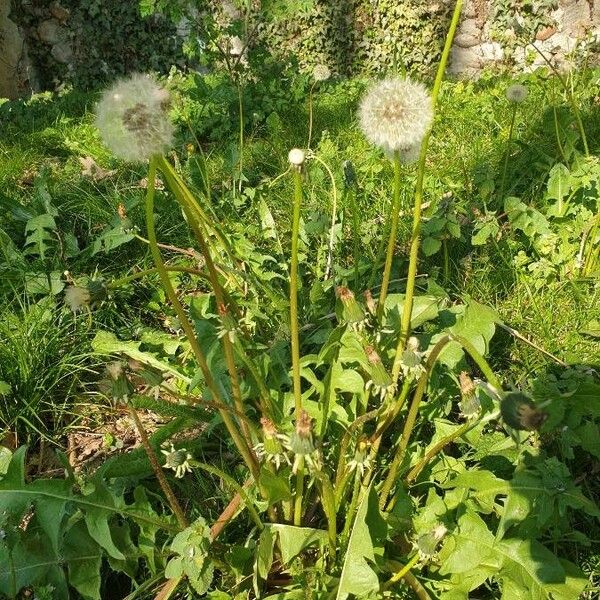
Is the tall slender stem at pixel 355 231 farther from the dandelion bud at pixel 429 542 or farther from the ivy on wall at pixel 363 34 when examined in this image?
the ivy on wall at pixel 363 34

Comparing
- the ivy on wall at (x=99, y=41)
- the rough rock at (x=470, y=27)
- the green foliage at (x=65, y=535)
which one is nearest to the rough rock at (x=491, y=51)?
the rough rock at (x=470, y=27)

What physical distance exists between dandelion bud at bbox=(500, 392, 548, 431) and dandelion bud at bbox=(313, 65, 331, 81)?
4491 mm

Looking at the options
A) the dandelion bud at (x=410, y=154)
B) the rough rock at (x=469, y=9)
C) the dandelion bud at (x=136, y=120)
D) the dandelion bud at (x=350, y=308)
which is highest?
the dandelion bud at (x=136, y=120)

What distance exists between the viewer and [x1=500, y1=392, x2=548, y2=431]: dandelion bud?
0.99 metres

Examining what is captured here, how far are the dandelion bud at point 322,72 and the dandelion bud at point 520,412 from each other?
4.49 meters

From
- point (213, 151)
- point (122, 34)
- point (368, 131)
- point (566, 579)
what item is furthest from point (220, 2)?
point (566, 579)

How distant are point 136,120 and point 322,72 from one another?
4.60 m

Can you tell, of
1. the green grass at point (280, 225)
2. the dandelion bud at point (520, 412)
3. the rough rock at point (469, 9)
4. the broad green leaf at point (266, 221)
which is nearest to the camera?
the dandelion bud at point (520, 412)

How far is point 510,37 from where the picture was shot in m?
5.18

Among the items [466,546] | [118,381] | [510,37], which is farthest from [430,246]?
[510,37]

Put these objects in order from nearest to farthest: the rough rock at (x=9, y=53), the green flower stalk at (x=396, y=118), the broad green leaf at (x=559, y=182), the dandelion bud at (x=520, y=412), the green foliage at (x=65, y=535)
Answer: the dandelion bud at (x=520, y=412) → the green flower stalk at (x=396, y=118) → the green foliage at (x=65, y=535) → the broad green leaf at (x=559, y=182) → the rough rock at (x=9, y=53)

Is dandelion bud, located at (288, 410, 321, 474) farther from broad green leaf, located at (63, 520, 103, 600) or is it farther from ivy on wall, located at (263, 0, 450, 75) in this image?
ivy on wall, located at (263, 0, 450, 75)

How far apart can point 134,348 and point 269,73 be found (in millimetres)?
3025

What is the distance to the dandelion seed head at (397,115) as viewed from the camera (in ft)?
3.91
